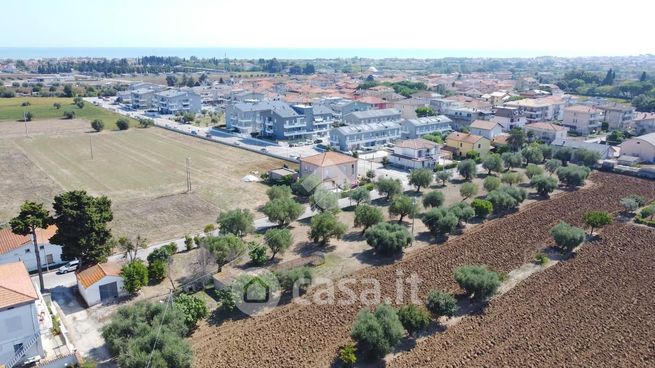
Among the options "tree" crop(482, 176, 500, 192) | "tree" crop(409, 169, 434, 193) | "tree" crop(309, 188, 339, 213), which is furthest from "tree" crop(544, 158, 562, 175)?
"tree" crop(309, 188, 339, 213)

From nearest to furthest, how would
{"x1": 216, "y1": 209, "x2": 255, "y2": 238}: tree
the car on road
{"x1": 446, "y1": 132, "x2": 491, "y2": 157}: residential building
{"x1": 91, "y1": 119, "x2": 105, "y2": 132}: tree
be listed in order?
the car on road, {"x1": 216, "y1": 209, "x2": 255, "y2": 238}: tree, {"x1": 446, "y1": 132, "x2": 491, "y2": 157}: residential building, {"x1": 91, "y1": 119, "x2": 105, "y2": 132}: tree

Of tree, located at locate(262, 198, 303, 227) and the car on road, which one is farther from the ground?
tree, located at locate(262, 198, 303, 227)

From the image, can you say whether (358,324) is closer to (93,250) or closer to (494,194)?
(93,250)

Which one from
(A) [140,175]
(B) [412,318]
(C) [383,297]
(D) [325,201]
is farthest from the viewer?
(A) [140,175]

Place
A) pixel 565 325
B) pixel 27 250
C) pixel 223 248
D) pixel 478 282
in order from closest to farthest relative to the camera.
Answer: pixel 565 325 < pixel 478 282 < pixel 223 248 < pixel 27 250

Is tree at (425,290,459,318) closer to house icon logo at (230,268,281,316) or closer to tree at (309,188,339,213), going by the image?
house icon logo at (230,268,281,316)

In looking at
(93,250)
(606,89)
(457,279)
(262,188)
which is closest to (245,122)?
(262,188)

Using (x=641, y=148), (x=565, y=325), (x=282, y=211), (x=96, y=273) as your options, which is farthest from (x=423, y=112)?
(x=96, y=273)

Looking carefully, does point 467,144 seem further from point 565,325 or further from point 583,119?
point 565,325
